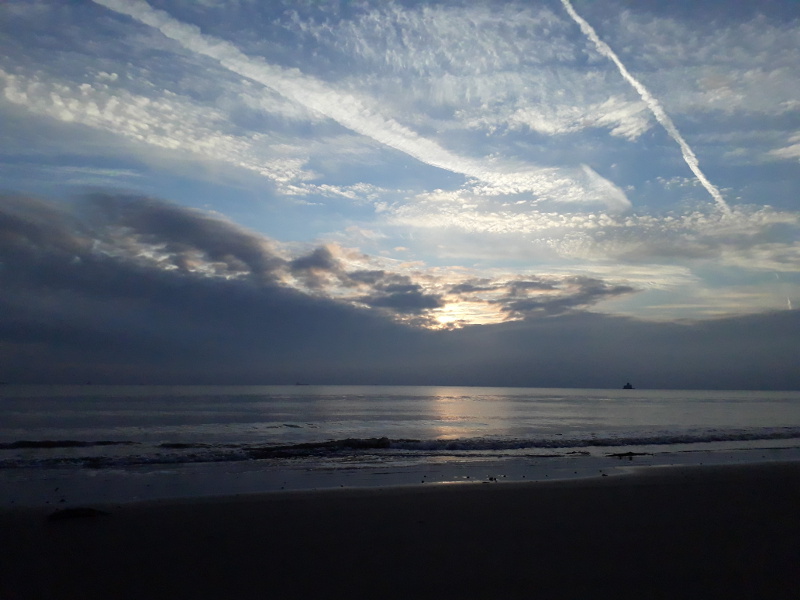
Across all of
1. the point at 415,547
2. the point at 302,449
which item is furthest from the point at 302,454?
the point at 415,547

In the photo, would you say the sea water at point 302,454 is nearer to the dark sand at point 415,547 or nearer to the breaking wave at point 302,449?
the breaking wave at point 302,449

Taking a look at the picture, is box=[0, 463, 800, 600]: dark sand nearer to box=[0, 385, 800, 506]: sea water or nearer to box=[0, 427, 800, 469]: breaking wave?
box=[0, 385, 800, 506]: sea water

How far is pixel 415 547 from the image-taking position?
755 cm

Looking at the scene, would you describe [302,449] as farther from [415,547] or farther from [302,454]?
[415,547]

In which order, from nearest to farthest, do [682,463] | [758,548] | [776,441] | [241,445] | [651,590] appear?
[651,590] → [758,548] → [682,463] → [241,445] → [776,441]

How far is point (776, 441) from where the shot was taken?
85.4 ft

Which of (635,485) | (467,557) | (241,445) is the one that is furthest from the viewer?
(241,445)

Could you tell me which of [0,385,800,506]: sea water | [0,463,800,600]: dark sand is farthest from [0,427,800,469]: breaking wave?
[0,463,800,600]: dark sand

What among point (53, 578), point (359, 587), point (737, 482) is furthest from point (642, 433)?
point (53, 578)

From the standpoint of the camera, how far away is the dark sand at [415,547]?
239 inches

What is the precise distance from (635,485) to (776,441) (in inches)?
776

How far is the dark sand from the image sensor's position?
6.06 m

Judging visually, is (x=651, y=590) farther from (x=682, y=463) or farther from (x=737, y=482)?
(x=682, y=463)

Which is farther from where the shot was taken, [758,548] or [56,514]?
[56,514]
